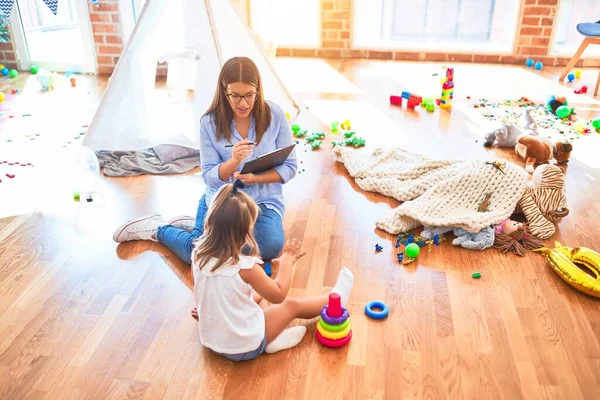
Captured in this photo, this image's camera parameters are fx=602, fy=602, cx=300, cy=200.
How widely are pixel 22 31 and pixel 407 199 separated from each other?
3.71 m

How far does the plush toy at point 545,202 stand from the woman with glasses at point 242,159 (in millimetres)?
973

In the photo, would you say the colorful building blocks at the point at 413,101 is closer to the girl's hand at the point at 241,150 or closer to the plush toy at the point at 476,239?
the plush toy at the point at 476,239

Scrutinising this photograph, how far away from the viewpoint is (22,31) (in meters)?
4.82

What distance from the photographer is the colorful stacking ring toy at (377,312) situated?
1929 mm

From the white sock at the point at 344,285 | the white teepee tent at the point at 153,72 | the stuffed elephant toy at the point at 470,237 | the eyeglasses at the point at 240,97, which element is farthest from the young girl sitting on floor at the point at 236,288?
the white teepee tent at the point at 153,72

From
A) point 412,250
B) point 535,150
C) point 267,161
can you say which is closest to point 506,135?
point 535,150

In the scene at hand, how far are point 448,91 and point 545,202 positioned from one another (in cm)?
163

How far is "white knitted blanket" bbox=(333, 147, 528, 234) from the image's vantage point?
2377 millimetres

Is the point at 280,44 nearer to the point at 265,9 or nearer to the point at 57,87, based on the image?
the point at 265,9

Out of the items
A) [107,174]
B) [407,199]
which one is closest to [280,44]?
[107,174]

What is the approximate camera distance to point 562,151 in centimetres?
303

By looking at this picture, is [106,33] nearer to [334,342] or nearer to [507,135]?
[507,135]

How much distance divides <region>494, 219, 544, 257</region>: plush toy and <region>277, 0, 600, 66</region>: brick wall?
3049mm

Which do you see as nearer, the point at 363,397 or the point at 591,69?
the point at 363,397
